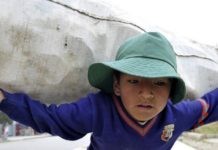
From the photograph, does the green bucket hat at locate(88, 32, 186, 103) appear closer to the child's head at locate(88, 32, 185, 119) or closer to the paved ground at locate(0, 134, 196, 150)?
the child's head at locate(88, 32, 185, 119)

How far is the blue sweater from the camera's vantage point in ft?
3.44

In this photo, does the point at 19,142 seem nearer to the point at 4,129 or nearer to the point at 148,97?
the point at 4,129

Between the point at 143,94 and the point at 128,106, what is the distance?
3.1 inches

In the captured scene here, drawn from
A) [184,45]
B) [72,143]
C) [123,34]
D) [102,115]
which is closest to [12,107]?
[102,115]

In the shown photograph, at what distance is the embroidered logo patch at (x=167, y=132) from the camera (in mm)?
1225

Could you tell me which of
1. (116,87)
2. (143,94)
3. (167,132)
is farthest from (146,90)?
(167,132)

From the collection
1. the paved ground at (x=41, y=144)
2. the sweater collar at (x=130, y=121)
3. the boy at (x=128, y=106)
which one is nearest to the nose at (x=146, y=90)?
the boy at (x=128, y=106)

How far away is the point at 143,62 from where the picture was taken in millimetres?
1045

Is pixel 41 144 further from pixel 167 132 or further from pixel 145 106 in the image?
pixel 145 106

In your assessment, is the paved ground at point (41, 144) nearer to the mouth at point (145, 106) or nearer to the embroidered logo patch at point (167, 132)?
the embroidered logo patch at point (167, 132)

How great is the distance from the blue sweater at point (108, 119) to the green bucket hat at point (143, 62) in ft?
0.26

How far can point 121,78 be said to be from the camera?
1110 millimetres

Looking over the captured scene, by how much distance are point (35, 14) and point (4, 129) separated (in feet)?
3.34

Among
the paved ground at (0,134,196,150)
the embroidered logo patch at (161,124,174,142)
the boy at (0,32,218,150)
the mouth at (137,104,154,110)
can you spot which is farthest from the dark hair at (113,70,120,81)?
the paved ground at (0,134,196,150)
